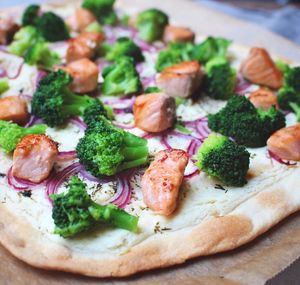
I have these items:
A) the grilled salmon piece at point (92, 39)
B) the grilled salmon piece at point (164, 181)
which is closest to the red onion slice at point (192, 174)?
the grilled salmon piece at point (164, 181)

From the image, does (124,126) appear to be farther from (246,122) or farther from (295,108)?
(295,108)

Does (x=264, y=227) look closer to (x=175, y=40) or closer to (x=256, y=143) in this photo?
→ (x=256, y=143)

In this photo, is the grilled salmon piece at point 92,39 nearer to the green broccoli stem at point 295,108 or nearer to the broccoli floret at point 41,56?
the broccoli floret at point 41,56

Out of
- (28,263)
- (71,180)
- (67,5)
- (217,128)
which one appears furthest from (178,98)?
(67,5)

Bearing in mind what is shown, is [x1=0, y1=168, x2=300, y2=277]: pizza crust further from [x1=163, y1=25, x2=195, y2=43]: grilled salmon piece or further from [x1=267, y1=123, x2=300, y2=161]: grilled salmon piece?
[x1=163, y1=25, x2=195, y2=43]: grilled salmon piece

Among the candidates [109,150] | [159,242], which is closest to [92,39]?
[109,150]

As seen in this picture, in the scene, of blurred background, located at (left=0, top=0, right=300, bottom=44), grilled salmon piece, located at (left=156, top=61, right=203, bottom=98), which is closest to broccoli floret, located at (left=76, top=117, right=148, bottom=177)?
grilled salmon piece, located at (left=156, top=61, right=203, bottom=98)
